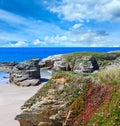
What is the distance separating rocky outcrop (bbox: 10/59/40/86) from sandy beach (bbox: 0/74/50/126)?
5.30 feet

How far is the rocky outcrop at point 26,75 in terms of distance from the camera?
48.3 m

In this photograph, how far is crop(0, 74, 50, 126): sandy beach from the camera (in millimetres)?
25344

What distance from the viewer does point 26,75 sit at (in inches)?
2005

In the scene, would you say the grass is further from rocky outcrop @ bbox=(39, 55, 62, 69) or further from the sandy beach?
rocky outcrop @ bbox=(39, 55, 62, 69)

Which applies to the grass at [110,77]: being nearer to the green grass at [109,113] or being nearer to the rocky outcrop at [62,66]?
the green grass at [109,113]

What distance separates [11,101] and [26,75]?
1685 cm

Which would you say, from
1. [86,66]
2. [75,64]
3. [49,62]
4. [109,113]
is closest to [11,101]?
[109,113]

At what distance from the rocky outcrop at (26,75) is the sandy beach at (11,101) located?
1.61 m

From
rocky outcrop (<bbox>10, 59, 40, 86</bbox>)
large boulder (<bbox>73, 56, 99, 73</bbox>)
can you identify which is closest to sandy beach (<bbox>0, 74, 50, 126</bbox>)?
rocky outcrop (<bbox>10, 59, 40, 86</bbox>)

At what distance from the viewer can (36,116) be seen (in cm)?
1836

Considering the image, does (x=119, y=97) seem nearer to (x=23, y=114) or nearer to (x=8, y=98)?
(x=23, y=114)

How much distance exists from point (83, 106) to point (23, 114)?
11.6 feet

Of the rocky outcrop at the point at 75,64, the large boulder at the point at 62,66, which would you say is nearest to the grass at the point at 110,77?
the rocky outcrop at the point at 75,64

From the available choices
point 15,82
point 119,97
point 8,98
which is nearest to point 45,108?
point 119,97
